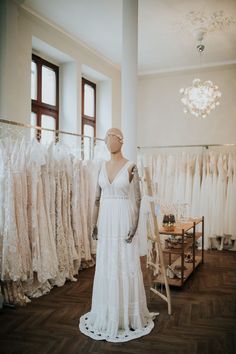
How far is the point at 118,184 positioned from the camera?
2861mm

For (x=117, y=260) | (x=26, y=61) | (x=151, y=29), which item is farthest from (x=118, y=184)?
(x=151, y=29)

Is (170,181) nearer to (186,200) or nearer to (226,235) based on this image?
(186,200)

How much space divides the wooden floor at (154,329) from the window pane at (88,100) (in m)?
3.81

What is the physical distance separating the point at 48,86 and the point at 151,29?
1.98 metres

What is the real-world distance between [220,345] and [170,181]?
4145mm

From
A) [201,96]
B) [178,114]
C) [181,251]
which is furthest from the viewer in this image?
[178,114]

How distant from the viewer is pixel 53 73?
6012mm

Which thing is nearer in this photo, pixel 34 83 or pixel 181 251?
pixel 181 251

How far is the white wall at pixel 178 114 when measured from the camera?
6914mm

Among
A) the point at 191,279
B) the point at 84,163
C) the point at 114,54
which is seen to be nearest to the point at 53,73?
the point at 114,54

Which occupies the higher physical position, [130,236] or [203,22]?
[203,22]

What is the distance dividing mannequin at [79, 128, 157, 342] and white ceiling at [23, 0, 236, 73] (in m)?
2.64

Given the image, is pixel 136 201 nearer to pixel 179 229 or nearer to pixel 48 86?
pixel 179 229

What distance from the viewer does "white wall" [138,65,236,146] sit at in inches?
272
